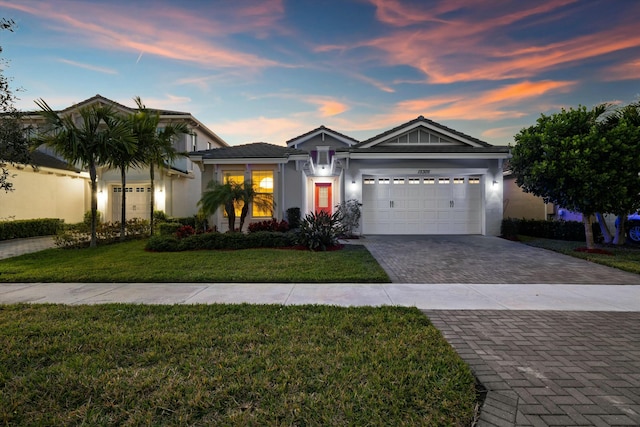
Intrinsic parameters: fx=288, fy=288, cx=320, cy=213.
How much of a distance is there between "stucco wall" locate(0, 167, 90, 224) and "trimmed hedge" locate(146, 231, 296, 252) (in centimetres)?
806

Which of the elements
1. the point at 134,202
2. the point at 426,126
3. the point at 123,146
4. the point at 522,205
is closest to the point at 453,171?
the point at 426,126

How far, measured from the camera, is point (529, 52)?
417 inches

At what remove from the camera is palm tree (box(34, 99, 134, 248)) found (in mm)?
9875

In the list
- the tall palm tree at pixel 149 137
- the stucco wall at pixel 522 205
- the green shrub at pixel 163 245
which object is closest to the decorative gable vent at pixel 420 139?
the stucco wall at pixel 522 205

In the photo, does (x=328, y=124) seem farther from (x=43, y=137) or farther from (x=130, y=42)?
(x=43, y=137)

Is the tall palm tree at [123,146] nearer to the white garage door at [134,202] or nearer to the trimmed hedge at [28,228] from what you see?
the trimmed hedge at [28,228]

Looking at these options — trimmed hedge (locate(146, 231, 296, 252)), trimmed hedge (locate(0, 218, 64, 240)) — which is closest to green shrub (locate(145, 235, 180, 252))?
trimmed hedge (locate(146, 231, 296, 252))

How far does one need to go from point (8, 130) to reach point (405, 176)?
12.4 metres

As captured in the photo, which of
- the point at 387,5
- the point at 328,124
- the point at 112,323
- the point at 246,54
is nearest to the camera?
the point at 112,323

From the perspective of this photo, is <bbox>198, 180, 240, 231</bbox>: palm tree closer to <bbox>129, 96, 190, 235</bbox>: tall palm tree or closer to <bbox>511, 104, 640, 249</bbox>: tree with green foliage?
<bbox>129, 96, 190, 235</bbox>: tall palm tree

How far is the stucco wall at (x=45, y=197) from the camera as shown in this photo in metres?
13.0

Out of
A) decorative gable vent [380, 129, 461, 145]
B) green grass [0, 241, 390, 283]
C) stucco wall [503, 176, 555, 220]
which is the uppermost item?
decorative gable vent [380, 129, 461, 145]

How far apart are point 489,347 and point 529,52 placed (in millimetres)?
12015

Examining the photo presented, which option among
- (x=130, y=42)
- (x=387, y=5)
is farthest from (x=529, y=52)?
(x=130, y=42)
